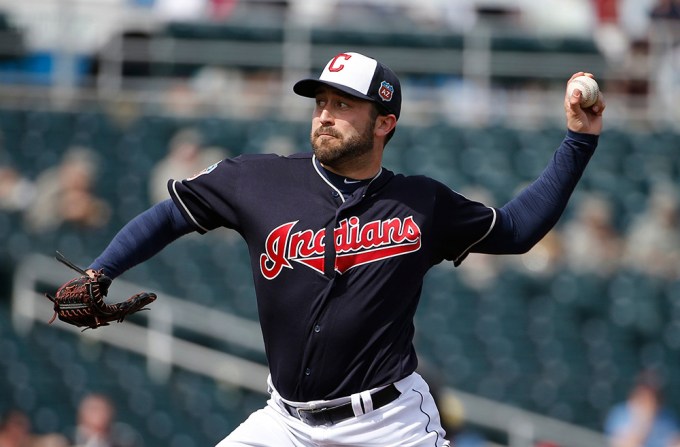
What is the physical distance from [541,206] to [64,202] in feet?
18.3

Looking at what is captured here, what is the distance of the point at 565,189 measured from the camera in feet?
12.7

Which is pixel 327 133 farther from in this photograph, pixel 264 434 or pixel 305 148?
pixel 305 148

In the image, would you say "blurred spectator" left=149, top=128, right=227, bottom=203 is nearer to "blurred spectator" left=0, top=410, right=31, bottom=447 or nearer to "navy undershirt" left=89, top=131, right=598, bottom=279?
"blurred spectator" left=0, top=410, right=31, bottom=447

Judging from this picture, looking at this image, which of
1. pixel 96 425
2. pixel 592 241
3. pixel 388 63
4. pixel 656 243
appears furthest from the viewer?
pixel 388 63

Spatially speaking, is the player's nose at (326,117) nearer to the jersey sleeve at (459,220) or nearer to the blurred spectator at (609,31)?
the jersey sleeve at (459,220)

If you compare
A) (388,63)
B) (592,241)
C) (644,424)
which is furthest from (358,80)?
(388,63)

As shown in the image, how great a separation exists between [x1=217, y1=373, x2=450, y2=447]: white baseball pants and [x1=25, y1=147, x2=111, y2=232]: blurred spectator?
17.3 feet

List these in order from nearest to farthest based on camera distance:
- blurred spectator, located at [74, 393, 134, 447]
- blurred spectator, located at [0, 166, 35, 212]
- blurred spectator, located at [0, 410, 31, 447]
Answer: blurred spectator, located at [74, 393, 134, 447]
blurred spectator, located at [0, 410, 31, 447]
blurred spectator, located at [0, 166, 35, 212]

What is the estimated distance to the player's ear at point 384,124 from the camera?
151 inches

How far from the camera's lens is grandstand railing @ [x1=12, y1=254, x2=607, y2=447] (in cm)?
780

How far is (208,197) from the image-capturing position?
373 cm

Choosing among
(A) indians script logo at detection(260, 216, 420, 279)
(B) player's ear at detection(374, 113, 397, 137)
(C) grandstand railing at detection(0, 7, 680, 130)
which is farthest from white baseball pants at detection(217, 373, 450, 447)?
(C) grandstand railing at detection(0, 7, 680, 130)

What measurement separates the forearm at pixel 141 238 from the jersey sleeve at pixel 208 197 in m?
0.04

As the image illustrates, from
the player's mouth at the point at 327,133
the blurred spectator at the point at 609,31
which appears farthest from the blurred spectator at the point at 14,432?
the blurred spectator at the point at 609,31
